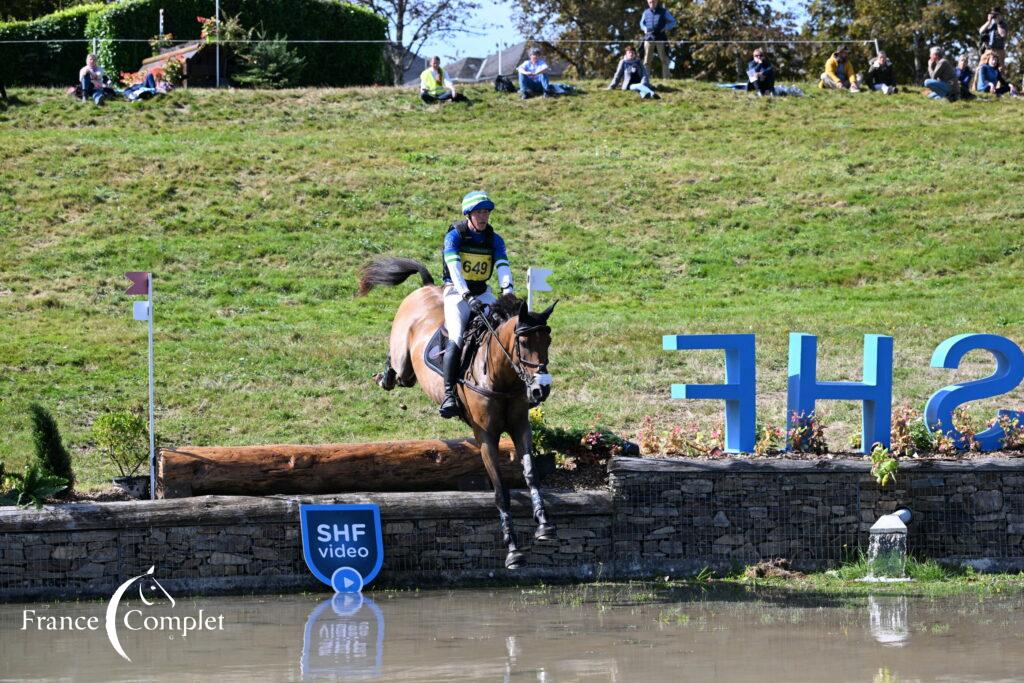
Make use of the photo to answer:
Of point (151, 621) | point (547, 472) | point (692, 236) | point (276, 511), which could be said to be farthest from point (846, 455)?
point (692, 236)

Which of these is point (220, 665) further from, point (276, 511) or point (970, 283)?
point (970, 283)

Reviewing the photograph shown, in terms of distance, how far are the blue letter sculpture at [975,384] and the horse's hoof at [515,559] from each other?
4476 mm

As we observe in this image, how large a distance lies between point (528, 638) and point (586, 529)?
2795 mm

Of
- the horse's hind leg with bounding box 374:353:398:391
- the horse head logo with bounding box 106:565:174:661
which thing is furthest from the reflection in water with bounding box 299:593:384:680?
the horse's hind leg with bounding box 374:353:398:391

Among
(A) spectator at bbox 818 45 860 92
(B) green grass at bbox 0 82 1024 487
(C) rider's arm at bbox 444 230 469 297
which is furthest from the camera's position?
(A) spectator at bbox 818 45 860 92

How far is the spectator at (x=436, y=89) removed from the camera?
34.7 metres

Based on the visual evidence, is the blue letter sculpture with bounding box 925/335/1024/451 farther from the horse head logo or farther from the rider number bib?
the horse head logo

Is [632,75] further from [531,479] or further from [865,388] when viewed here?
[531,479]

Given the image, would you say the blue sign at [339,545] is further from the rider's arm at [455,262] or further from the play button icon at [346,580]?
the rider's arm at [455,262]

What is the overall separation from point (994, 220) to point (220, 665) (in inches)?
861

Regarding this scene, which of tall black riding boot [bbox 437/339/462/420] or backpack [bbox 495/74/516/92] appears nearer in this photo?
tall black riding boot [bbox 437/339/462/420]

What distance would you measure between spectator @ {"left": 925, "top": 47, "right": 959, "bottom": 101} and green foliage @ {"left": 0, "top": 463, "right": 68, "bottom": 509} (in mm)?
29034

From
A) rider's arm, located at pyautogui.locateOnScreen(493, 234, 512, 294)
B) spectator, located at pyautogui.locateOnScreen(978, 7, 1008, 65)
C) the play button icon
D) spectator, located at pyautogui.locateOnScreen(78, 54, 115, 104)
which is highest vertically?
spectator, located at pyautogui.locateOnScreen(978, 7, 1008, 65)

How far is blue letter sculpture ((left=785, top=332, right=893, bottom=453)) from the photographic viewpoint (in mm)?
12898
